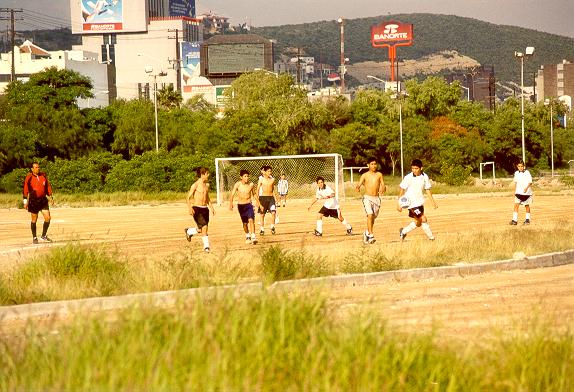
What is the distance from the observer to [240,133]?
272ft

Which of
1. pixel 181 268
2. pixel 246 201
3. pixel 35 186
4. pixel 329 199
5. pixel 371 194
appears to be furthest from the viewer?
pixel 329 199

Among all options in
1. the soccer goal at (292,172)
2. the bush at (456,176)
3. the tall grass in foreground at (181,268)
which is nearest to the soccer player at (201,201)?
the tall grass in foreground at (181,268)

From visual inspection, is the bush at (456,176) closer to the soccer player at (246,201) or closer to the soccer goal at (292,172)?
the soccer goal at (292,172)

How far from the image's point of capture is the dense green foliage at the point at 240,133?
66500mm

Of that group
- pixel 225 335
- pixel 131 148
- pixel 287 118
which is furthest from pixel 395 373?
pixel 287 118

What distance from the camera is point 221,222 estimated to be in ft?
127

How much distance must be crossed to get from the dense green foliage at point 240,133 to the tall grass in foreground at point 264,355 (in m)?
56.3

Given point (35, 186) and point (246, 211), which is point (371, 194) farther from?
point (35, 186)

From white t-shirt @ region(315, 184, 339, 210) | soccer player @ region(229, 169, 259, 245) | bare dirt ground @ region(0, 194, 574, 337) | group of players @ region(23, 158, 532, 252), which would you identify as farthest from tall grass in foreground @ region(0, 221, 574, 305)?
white t-shirt @ region(315, 184, 339, 210)

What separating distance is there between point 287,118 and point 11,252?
6173cm

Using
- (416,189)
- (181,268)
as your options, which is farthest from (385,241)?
(181,268)

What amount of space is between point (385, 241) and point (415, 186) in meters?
2.14

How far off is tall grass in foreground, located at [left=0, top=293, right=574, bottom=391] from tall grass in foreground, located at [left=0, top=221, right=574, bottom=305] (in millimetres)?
4894

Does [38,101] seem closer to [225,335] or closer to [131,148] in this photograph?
[131,148]
